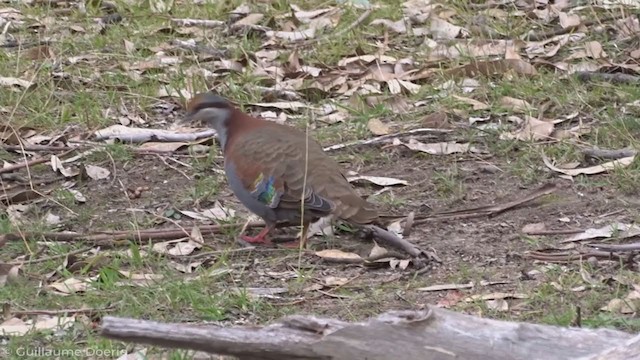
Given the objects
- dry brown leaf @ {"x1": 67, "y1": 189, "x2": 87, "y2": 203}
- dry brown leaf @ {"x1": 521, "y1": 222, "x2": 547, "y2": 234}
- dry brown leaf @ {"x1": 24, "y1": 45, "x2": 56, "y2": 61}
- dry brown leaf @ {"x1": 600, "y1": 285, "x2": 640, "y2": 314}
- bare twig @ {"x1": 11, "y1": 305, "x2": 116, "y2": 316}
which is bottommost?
dry brown leaf @ {"x1": 67, "y1": 189, "x2": 87, "y2": 203}

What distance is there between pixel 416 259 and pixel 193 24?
3.74m

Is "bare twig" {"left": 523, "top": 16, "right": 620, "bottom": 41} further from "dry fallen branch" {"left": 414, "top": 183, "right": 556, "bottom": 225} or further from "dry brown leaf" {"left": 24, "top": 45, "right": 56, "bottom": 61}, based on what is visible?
"dry brown leaf" {"left": 24, "top": 45, "right": 56, "bottom": 61}

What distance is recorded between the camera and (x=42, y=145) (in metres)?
6.16

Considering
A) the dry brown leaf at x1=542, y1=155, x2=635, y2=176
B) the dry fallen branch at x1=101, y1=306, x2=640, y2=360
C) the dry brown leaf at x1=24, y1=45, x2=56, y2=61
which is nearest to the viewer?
the dry fallen branch at x1=101, y1=306, x2=640, y2=360

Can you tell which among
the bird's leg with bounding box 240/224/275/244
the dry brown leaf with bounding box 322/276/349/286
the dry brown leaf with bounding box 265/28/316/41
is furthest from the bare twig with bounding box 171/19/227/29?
the dry brown leaf with bounding box 322/276/349/286

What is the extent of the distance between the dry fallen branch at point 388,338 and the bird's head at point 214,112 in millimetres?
2228

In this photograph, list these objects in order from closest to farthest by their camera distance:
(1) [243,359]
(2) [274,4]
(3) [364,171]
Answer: (1) [243,359]
(3) [364,171]
(2) [274,4]

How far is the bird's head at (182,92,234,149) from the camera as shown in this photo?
16.7ft

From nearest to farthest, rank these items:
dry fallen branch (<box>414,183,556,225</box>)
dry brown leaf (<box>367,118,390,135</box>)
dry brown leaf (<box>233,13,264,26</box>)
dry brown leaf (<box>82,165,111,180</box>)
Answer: dry fallen branch (<box>414,183,556,225</box>) → dry brown leaf (<box>82,165,111,180</box>) → dry brown leaf (<box>367,118,390,135</box>) → dry brown leaf (<box>233,13,264,26</box>)

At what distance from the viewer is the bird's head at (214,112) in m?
5.09

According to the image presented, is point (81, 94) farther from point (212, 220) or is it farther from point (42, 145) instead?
point (212, 220)

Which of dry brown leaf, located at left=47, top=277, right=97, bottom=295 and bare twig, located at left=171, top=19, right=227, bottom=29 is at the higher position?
dry brown leaf, located at left=47, top=277, right=97, bottom=295

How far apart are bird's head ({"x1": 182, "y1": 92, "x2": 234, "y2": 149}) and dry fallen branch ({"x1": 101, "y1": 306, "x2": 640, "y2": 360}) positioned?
87.7 inches

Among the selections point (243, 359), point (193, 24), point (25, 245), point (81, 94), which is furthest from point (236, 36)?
point (243, 359)
